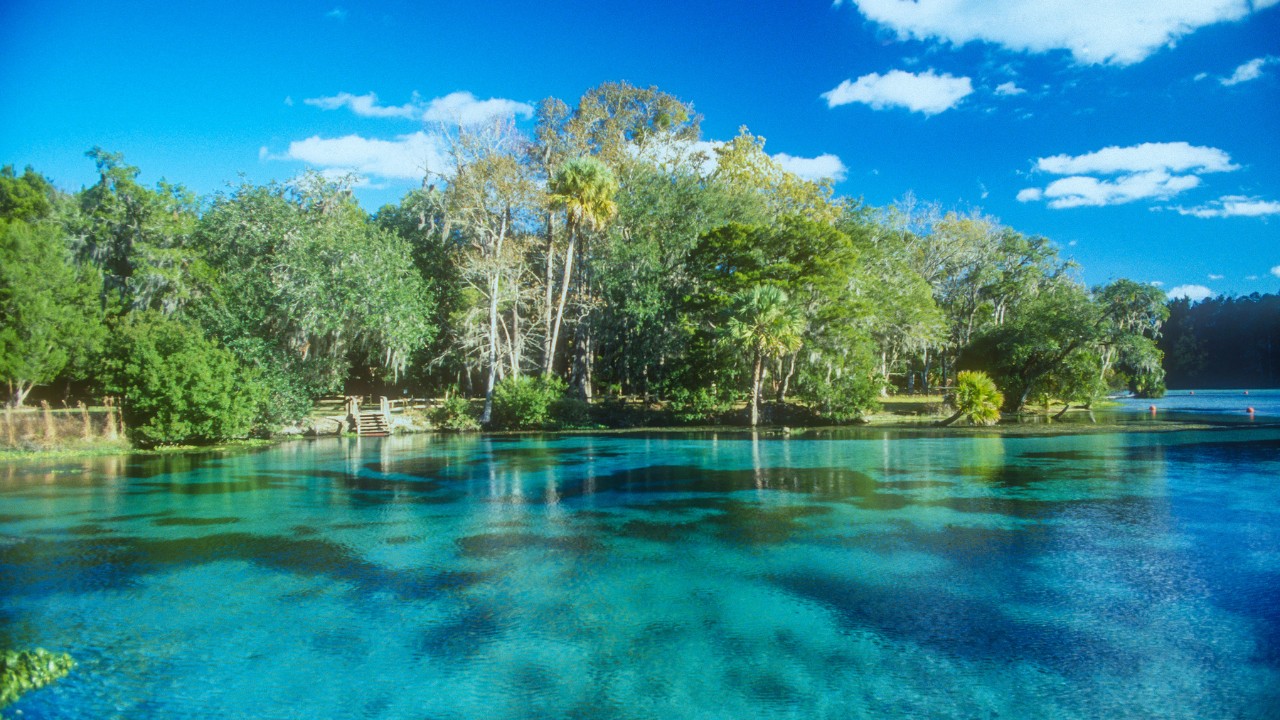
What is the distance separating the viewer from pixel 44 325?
89.8 feet

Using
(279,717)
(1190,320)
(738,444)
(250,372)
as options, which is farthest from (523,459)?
(1190,320)

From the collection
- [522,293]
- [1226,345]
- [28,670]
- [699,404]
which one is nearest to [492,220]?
[522,293]

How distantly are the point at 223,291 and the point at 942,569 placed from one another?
30.4 m

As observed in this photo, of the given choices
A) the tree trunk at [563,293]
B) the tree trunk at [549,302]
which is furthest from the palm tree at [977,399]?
the tree trunk at [549,302]

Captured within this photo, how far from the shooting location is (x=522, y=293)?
35.9 metres

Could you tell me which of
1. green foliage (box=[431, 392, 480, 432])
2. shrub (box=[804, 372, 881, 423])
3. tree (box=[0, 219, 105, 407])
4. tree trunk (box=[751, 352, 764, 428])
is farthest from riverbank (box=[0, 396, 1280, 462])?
tree (box=[0, 219, 105, 407])

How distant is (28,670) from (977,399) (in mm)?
32087

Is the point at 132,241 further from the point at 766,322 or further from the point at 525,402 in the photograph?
the point at 766,322

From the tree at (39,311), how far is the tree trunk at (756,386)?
25497mm

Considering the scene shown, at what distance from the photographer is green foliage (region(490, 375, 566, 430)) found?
32.4 meters

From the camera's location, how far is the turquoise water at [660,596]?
21.9 feet

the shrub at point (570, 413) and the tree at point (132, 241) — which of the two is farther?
the shrub at point (570, 413)

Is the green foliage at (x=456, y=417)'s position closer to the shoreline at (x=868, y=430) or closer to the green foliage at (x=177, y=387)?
the shoreline at (x=868, y=430)

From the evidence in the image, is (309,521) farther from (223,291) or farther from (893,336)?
(893,336)
